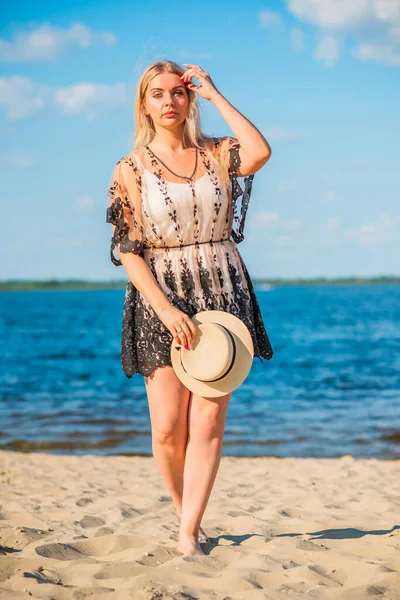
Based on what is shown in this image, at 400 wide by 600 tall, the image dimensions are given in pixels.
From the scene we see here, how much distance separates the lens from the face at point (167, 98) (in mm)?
3359

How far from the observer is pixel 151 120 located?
3561 mm

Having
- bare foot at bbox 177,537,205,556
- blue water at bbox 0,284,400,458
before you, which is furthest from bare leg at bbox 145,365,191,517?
blue water at bbox 0,284,400,458

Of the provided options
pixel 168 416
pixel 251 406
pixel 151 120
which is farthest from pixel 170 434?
pixel 251 406

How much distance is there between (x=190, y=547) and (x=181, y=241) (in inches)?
55.3

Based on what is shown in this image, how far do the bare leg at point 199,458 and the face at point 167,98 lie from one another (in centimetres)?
129

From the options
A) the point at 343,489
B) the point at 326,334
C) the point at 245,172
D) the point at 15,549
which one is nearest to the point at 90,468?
the point at 343,489

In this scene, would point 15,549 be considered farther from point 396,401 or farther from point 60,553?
point 396,401

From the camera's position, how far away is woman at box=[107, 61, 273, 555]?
10.9 feet

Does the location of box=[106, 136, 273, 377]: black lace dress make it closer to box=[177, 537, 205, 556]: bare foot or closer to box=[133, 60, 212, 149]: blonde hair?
box=[133, 60, 212, 149]: blonde hair

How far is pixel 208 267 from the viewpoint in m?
3.37

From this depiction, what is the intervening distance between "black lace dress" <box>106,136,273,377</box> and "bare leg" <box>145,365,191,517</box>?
0.07 metres

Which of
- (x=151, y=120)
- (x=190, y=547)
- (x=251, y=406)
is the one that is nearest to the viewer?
(x=190, y=547)

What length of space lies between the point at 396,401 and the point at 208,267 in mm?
10386

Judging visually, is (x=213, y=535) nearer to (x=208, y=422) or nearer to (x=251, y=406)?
(x=208, y=422)
